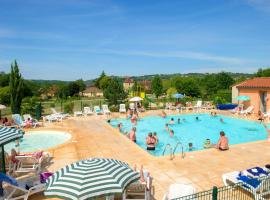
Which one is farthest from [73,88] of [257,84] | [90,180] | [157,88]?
[90,180]

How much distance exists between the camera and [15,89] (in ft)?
71.4

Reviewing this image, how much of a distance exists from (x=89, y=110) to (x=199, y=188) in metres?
15.7

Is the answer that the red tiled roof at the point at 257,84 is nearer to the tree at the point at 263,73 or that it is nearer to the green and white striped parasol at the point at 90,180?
the green and white striped parasol at the point at 90,180

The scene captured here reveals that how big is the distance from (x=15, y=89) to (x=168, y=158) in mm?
16127

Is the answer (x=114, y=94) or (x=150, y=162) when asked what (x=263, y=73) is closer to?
(x=114, y=94)

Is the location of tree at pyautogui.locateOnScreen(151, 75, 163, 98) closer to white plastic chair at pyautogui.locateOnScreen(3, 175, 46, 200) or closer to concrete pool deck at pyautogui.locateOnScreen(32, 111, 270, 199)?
concrete pool deck at pyautogui.locateOnScreen(32, 111, 270, 199)

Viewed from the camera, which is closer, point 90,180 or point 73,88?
point 90,180

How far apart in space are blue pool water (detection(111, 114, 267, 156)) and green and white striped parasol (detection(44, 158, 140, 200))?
8874 mm

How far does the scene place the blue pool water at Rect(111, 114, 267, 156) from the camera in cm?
→ 1609

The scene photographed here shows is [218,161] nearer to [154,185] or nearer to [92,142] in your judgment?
[154,185]

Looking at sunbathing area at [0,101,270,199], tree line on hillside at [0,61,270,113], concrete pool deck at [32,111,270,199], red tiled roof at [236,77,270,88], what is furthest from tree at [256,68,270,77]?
concrete pool deck at [32,111,270,199]

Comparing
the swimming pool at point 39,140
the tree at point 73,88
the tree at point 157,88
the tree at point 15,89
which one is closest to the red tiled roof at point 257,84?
the swimming pool at point 39,140

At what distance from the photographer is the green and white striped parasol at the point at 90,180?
4492mm

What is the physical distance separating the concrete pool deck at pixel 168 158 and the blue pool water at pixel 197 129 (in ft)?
9.01
